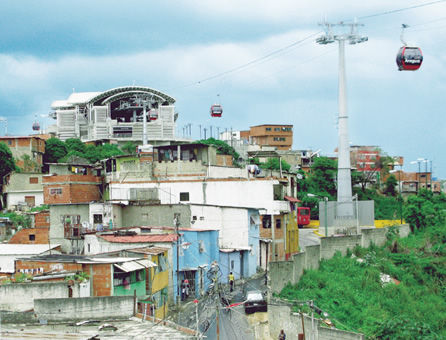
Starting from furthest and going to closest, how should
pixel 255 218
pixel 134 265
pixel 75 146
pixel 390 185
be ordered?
1. pixel 390 185
2. pixel 75 146
3. pixel 255 218
4. pixel 134 265

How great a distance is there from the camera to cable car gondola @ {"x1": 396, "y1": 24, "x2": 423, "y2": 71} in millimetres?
36969

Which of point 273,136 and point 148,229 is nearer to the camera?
point 148,229

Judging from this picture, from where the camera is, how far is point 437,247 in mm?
36125

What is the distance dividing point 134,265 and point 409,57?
21349 mm

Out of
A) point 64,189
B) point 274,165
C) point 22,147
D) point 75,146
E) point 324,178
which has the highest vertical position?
point 75,146

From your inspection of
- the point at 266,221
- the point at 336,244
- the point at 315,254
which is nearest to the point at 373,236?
the point at 336,244

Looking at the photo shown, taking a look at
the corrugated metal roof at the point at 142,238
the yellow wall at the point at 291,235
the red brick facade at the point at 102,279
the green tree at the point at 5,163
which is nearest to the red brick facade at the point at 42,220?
the corrugated metal roof at the point at 142,238

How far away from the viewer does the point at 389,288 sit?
1190 inches

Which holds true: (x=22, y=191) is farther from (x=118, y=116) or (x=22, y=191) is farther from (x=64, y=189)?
(x=118, y=116)

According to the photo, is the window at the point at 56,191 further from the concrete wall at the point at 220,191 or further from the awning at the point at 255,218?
the awning at the point at 255,218

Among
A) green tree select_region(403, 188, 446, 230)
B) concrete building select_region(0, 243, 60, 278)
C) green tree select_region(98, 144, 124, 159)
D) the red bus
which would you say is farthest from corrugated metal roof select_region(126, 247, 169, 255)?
green tree select_region(98, 144, 124, 159)

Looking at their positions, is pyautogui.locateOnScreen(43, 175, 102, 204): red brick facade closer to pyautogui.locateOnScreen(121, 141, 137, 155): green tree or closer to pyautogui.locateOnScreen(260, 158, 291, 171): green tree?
pyautogui.locateOnScreen(260, 158, 291, 171): green tree

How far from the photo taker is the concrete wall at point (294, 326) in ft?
67.6

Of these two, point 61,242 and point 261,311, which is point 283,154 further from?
point 261,311
